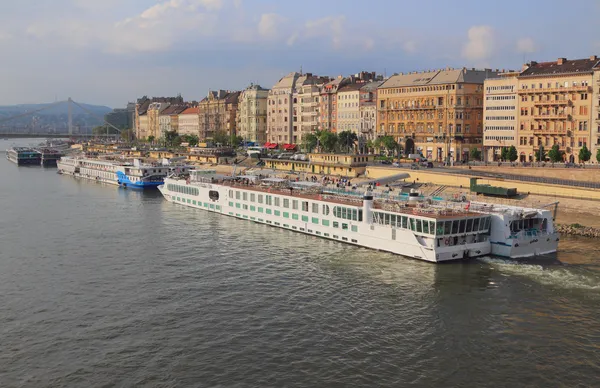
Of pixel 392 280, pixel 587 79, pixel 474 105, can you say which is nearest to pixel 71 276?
pixel 392 280

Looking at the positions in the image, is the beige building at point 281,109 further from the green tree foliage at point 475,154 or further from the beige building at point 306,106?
the green tree foliage at point 475,154

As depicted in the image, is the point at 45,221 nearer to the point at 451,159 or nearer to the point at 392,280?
the point at 392,280

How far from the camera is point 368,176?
273ft

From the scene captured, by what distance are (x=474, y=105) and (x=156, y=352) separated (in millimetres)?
79150

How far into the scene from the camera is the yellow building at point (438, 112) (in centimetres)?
9581

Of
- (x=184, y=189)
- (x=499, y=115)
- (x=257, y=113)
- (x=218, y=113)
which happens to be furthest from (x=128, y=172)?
(x=218, y=113)

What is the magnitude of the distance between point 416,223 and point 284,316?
13.8m

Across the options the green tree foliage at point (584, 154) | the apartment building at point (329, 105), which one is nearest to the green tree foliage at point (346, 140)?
the apartment building at point (329, 105)

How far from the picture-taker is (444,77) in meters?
99.2

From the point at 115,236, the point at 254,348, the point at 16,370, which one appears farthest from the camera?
the point at 115,236

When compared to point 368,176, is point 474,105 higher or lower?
higher

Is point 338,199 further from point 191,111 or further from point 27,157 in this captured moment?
point 191,111

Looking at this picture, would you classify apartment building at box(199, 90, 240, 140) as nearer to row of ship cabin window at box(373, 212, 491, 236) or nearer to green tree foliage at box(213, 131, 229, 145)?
green tree foliage at box(213, 131, 229, 145)

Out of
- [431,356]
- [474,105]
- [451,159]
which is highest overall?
[474,105]
